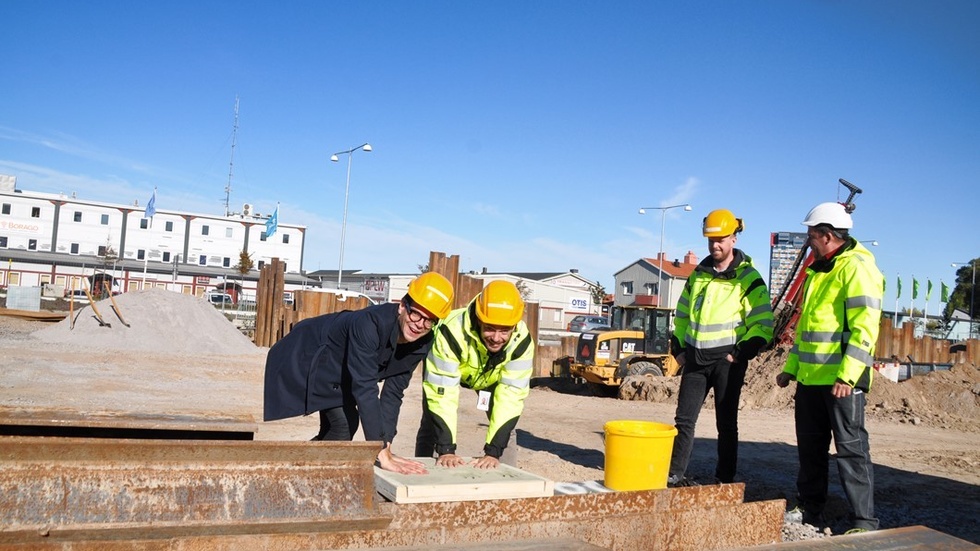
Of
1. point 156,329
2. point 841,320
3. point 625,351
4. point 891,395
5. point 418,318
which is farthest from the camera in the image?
point 156,329

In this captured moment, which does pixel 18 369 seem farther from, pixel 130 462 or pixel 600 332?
pixel 130 462

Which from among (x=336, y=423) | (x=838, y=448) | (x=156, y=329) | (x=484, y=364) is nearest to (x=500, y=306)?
(x=484, y=364)

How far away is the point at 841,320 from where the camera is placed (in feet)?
16.4

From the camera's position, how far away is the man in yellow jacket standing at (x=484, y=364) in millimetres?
4297

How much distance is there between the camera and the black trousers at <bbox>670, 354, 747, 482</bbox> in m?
5.74

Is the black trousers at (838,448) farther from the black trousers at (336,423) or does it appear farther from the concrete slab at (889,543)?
the black trousers at (336,423)

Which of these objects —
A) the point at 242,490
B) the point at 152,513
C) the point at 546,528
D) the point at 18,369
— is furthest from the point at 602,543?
the point at 18,369

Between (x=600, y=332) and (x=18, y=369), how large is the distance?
11.5m

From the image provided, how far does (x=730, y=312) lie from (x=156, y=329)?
56.6ft

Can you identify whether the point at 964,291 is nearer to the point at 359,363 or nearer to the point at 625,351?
the point at 625,351

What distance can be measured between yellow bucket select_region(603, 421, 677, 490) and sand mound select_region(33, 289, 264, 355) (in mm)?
16625

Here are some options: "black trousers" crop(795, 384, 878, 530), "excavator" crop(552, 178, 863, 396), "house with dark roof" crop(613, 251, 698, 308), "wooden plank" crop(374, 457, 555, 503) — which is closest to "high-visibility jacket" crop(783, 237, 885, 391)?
"black trousers" crop(795, 384, 878, 530)

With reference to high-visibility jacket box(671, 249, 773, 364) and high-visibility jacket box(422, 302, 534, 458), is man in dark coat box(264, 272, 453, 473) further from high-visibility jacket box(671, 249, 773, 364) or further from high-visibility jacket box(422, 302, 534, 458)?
high-visibility jacket box(671, 249, 773, 364)

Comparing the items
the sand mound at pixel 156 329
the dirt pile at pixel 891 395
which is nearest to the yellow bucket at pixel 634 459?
the dirt pile at pixel 891 395
